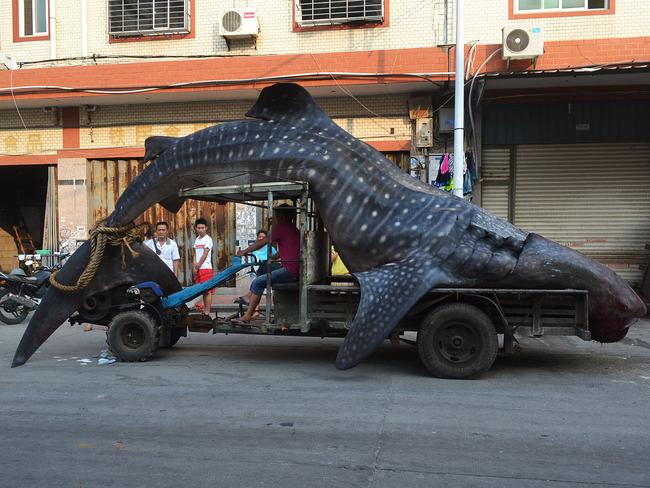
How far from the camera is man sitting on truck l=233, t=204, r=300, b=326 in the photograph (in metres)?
6.85

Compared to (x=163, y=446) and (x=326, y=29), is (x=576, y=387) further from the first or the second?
(x=326, y=29)

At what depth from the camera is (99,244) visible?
7.00 metres

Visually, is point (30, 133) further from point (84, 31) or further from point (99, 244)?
point (99, 244)

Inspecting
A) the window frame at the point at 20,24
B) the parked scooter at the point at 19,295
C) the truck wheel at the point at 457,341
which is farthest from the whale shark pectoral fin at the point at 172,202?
the window frame at the point at 20,24

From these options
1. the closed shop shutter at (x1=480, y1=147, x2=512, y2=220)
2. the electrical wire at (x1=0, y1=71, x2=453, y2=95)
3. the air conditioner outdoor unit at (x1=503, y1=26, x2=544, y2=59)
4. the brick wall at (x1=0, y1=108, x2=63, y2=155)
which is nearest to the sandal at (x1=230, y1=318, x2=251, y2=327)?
the electrical wire at (x1=0, y1=71, x2=453, y2=95)

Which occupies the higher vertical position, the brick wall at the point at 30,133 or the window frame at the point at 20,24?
the window frame at the point at 20,24

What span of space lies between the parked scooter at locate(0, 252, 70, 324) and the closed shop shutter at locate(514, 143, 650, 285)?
9066 mm

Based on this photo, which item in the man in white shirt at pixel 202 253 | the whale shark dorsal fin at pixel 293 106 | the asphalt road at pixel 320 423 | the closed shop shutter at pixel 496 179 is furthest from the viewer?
the closed shop shutter at pixel 496 179

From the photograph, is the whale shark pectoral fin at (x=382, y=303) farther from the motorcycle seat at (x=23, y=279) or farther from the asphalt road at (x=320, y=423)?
the motorcycle seat at (x=23, y=279)

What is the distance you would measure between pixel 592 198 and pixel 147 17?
9920mm

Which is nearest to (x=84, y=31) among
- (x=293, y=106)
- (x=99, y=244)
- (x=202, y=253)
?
(x=202, y=253)

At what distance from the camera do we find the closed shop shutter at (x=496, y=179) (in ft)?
39.8

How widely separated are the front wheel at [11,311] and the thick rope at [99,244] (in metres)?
3.96

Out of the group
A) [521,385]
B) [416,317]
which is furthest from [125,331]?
[521,385]
